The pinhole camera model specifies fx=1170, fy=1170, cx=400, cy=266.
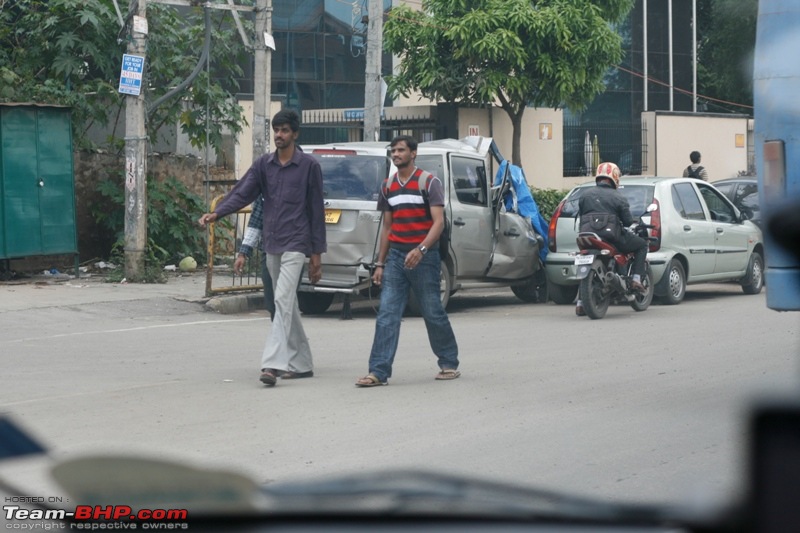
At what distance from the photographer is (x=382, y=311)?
8133 mm

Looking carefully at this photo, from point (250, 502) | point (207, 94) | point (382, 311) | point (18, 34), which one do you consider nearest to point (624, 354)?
point (382, 311)

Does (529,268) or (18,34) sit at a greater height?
(18,34)

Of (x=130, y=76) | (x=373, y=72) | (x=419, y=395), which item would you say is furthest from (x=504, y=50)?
(x=419, y=395)

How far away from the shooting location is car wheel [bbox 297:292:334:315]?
13148 millimetres

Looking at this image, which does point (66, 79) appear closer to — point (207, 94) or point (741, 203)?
point (207, 94)

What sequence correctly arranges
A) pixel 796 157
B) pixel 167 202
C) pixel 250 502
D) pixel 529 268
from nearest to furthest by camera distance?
1. pixel 250 502
2. pixel 796 157
3. pixel 529 268
4. pixel 167 202

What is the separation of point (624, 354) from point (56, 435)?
4.92 metres

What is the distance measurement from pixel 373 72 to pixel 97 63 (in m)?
3.90

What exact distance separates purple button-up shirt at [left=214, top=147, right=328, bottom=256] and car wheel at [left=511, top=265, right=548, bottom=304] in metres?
6.21

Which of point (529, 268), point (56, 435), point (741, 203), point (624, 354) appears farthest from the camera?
point (741, 203)

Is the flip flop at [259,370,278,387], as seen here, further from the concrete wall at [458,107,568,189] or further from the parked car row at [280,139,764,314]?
the concrete wall at [458,107,568,189]

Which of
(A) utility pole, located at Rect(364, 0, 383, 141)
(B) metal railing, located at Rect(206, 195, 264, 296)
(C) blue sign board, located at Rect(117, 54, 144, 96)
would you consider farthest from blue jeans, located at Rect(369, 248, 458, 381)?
(A) utility pole, located at Rect(364, 0, 383, 141)

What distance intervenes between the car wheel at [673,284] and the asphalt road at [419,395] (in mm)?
907

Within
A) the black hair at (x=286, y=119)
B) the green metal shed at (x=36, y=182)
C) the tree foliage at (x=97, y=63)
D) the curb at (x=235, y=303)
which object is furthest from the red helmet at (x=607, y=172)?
the green metal shed at (x=36, y=182)
